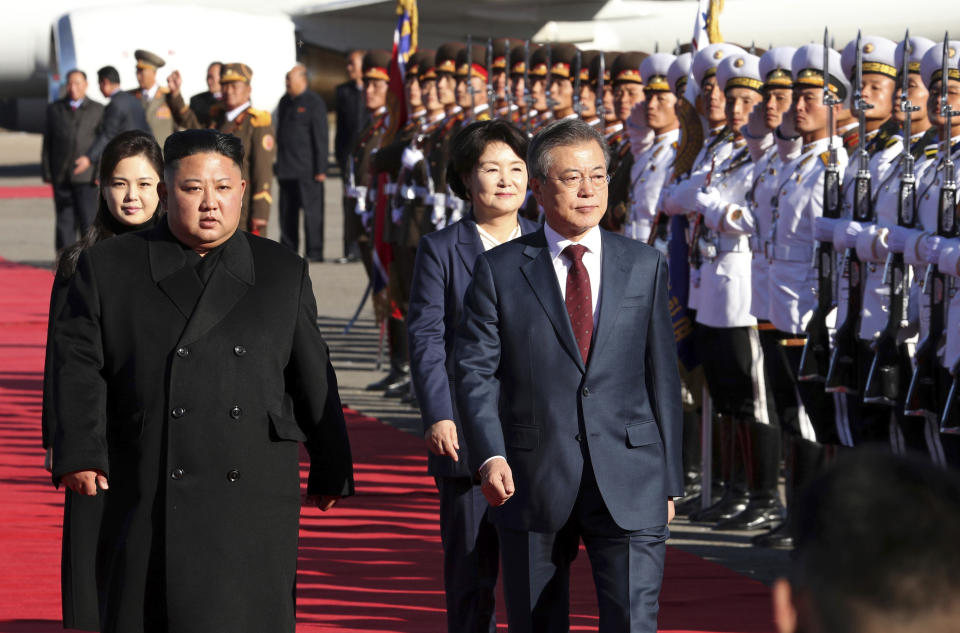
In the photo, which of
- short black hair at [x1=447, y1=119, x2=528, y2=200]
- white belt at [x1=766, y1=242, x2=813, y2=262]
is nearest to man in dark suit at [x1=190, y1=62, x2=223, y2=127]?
white belt at [x1=766, y1=242, x2=813, y2=262]

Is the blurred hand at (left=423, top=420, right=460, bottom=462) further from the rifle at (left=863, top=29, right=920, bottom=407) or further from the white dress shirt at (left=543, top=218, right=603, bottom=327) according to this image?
the rifle at (left=863, top=29, right=920, bottom=407)

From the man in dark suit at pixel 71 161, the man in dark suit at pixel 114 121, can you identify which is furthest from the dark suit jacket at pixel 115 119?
the man in dark suit at pixel 71 161

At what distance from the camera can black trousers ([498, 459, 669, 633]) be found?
11.9ft

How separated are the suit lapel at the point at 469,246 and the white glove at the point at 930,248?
1.43 meters

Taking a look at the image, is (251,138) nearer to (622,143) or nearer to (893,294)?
(622,143)

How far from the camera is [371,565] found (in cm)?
586

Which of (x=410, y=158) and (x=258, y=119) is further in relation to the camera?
(x=258, y=119)

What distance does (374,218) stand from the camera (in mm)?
10062

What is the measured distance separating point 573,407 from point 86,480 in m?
0.98

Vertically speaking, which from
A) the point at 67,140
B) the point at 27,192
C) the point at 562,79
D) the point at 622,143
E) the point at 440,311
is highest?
the point at 562,79

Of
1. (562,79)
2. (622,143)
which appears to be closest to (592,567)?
(622,143)

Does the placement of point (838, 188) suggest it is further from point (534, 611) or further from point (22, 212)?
point (22, 212)

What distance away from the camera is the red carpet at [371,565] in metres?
5.09

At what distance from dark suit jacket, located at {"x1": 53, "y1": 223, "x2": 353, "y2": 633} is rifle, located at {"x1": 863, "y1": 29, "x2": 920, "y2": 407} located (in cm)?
242
